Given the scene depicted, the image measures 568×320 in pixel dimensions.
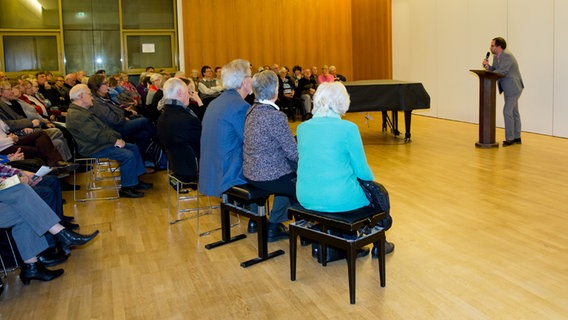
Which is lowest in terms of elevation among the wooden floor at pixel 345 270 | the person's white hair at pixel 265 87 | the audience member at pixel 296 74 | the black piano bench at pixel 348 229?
the wooden floor at pixel 345 270

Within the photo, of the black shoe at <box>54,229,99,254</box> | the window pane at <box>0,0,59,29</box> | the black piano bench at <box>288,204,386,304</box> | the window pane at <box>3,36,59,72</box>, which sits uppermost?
the window pane at <box>0,0,59,29</box>

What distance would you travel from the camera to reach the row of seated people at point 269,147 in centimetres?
316

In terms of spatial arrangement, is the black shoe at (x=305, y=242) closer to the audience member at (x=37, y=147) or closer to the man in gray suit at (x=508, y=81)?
the audience member at (x=37, y=147)

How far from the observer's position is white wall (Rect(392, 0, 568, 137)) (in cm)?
880

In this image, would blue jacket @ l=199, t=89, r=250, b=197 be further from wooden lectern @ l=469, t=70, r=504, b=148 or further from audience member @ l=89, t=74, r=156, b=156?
wooden lectern @ l=469, t=70, r=504, b=148

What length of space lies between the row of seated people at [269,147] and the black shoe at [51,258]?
1.11 metres

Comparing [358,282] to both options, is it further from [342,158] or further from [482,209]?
[482,209]

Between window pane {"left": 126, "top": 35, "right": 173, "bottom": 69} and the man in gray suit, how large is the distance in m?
8.59

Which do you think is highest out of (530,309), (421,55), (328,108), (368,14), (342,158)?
(368,14)

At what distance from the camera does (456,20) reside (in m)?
11.1

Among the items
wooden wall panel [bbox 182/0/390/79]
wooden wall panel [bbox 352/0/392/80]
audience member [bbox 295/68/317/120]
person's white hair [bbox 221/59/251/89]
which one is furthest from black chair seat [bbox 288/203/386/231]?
wooden wall panel [bbox 182/0/390/79]

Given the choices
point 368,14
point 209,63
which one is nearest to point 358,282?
point 209,63

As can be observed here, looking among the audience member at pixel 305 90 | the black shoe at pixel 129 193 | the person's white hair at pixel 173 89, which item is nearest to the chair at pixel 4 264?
the person's white hair at pixel 173 89

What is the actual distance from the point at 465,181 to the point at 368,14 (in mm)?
10027
